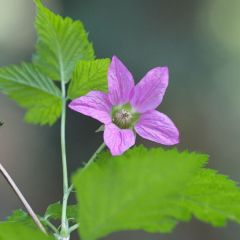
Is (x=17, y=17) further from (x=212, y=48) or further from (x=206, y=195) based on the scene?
(x=206, y=195)

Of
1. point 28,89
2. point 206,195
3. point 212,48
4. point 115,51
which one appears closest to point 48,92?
point 28,89

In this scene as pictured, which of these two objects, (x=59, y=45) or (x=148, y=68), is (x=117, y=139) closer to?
(x=59, y=45)

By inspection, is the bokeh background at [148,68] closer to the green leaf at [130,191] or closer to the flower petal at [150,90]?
the flower petal at [150,90]

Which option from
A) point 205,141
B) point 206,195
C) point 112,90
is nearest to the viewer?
point 206,195

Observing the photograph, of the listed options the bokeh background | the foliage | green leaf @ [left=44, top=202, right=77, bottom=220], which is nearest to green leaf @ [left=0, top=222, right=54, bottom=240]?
the foliage

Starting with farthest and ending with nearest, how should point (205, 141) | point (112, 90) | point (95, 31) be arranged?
point (205, 141)
point (95, 31)
point (112, 90)

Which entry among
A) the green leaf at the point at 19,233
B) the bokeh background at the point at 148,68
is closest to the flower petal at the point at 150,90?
the green leaf at the point at 19,233
